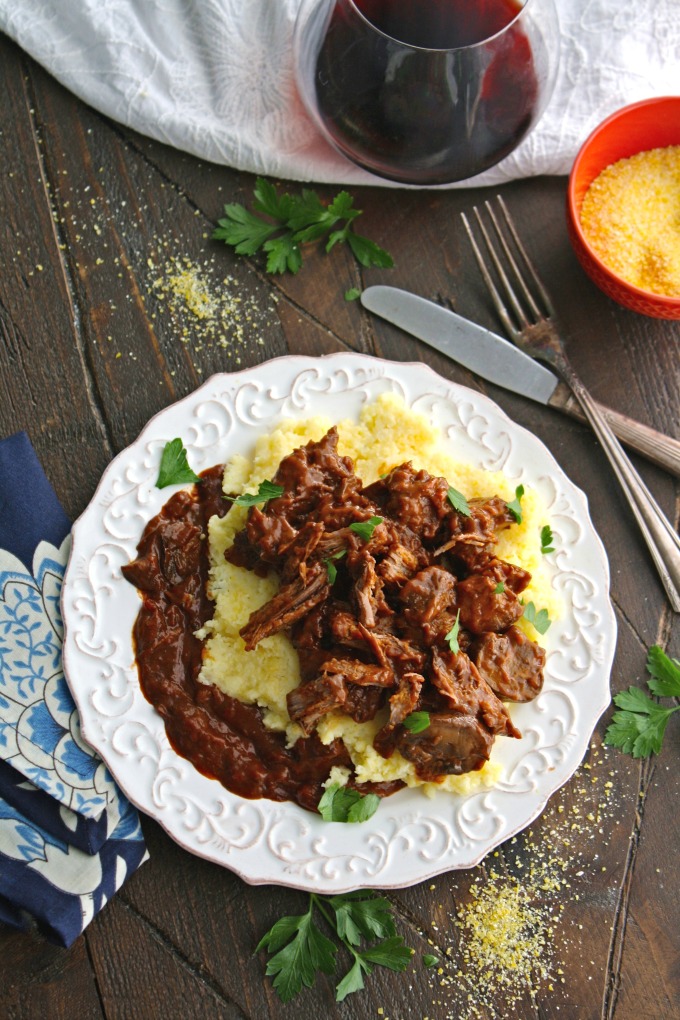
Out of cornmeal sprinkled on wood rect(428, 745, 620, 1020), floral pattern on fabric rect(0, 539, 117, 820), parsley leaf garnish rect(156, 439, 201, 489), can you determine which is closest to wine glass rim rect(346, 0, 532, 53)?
parsley leaf garnish rect(156, 439, 201, 489)

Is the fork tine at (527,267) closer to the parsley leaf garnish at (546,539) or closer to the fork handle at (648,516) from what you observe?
the fork handle at (648,516)

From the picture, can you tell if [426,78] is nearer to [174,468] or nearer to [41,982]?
[174,468]

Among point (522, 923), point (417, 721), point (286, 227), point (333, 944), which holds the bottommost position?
point (522, 923)

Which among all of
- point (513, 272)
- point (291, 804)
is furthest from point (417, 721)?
point (513, 272)

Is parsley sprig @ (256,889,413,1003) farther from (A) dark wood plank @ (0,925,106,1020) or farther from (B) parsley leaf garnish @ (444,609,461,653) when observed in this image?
(B) parsley leaf garnish @ (444,609,461,653)

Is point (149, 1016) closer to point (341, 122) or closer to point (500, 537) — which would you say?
point (500, 537)

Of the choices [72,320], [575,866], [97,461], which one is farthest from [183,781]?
[72,320]

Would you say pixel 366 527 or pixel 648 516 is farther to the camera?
pixel 648 516
